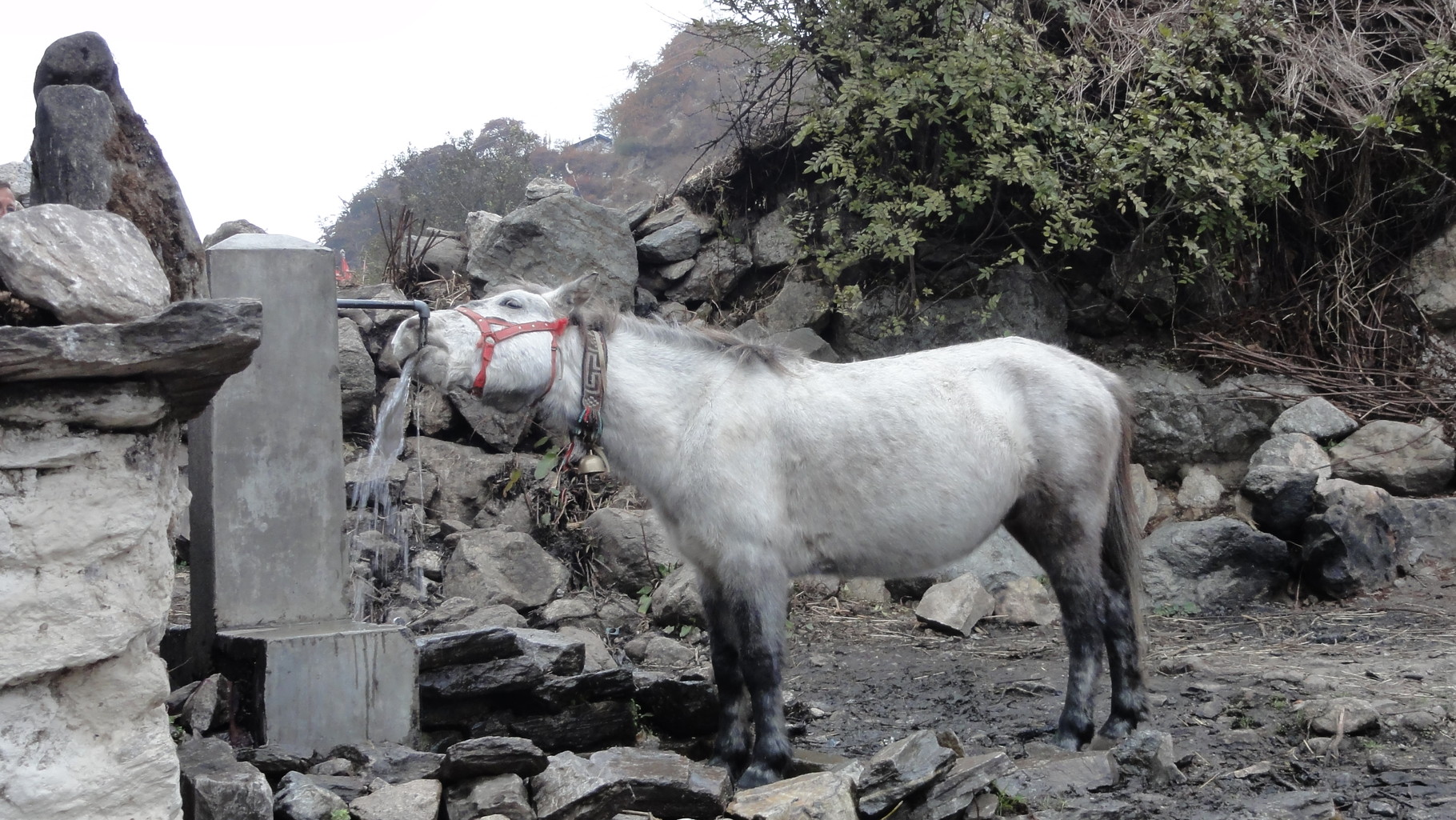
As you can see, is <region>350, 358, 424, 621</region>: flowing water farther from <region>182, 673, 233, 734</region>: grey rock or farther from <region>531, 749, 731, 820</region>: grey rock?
<region>531, 749, 731, 820</region>: grey rock

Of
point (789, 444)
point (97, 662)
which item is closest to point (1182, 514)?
point (789, 444)

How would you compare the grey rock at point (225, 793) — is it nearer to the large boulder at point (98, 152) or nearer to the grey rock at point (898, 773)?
the large boulder at point (98, 152)

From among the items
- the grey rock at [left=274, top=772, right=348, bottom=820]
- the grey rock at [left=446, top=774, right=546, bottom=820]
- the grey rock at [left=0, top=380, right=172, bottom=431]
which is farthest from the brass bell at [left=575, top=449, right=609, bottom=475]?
the grey rock at [left=0, top=380, right=172, bottom=431]

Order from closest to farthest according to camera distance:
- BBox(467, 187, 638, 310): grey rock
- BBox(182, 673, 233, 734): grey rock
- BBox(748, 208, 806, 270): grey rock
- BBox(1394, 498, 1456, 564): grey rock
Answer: BBox(182, 673, 233, 734): grey rock < BBox(1394, 498, 1456, 564): grey rock < BBox(467, 187, 638, 310): grey rock < BBox(748, 208, 806, 270): grey rock

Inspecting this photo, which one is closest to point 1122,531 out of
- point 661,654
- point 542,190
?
point 661,654

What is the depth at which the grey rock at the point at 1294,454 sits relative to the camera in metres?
8.12

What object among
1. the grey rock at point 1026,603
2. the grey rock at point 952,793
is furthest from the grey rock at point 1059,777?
the grey rock at point 1026,603

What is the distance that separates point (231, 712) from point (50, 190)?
2.03m

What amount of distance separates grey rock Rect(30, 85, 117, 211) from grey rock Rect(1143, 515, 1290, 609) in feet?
22.2

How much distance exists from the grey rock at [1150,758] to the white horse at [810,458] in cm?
56

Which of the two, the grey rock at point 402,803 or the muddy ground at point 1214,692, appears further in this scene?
the muddy ground at point 1214,692

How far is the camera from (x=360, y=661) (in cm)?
423

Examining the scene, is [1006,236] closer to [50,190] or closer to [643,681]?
[643,681]

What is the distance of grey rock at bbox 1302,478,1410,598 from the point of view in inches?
290
